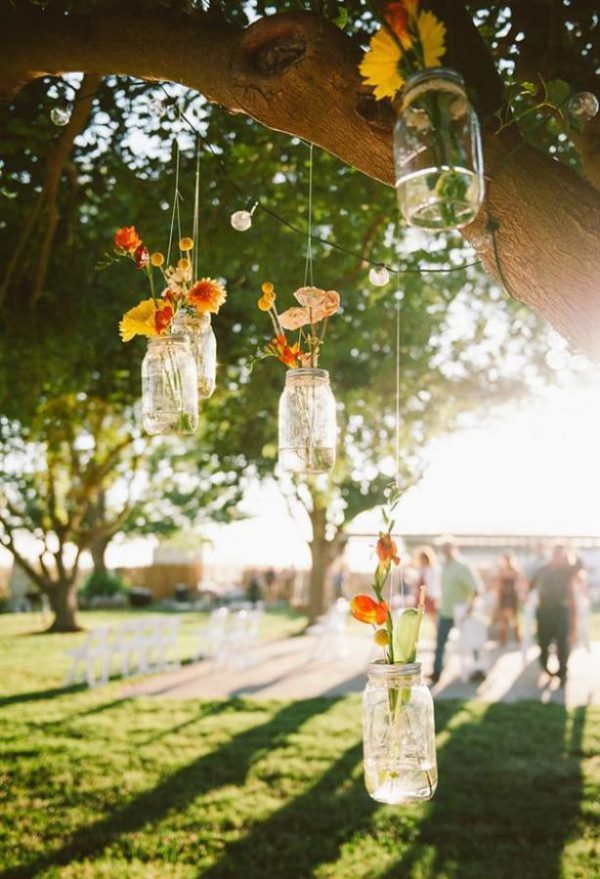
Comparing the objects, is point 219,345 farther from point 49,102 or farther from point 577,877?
point 577,877

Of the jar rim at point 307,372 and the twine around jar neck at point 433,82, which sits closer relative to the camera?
the twine around jar neck at point 433,82

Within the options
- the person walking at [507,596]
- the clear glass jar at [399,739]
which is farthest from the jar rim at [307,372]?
the person walking at [507,596]

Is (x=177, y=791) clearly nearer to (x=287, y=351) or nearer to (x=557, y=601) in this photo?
(x=287, y=351)

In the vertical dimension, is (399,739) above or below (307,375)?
below

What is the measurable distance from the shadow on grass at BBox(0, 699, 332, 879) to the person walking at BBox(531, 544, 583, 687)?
11.1ft

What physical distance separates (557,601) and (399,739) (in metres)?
8.15

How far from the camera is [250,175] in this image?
191 inches

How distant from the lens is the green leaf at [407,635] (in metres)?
1.98

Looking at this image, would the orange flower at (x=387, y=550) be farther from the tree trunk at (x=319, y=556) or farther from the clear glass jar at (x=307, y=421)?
the tree trunk at (x=319, y=556)

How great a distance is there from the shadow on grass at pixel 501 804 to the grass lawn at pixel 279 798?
14 millimetres

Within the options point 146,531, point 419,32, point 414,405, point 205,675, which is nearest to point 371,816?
point 419,32

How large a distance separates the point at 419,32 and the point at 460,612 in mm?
8944

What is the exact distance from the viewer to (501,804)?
5.23m

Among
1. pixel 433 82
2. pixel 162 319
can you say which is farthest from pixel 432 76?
pixel 162 319
